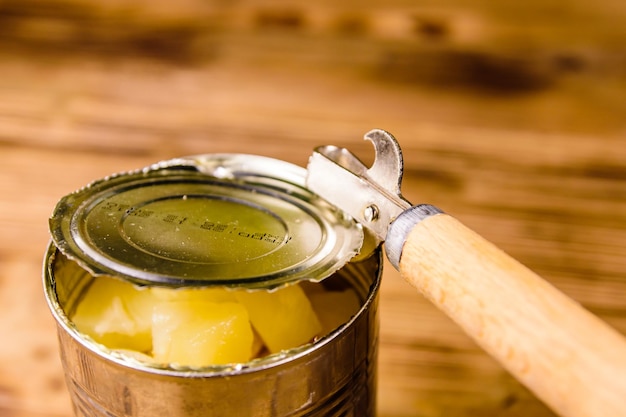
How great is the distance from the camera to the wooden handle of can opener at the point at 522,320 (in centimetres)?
47

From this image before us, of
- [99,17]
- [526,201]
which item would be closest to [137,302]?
[526,201]

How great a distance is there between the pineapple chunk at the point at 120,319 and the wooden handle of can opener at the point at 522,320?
27 cm

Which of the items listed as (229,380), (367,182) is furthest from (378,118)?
(229,380)

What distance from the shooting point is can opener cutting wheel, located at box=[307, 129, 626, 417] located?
468 millimetres

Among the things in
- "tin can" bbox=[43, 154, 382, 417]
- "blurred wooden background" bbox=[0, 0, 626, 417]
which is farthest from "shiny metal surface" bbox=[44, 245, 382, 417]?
"blurred wooden background" bbox=[0, 0, 626, 417]

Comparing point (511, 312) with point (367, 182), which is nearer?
point (511, 312)

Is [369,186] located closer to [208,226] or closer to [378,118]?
[208,226]

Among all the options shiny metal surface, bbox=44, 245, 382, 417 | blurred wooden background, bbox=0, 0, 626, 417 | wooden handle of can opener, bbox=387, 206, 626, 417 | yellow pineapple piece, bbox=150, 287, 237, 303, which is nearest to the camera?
wooden handle of can opener, bbox=387, 206, 626, 417

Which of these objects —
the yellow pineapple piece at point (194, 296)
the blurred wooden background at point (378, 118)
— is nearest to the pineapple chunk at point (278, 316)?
the yellow pineapple piece at point (194, 296)

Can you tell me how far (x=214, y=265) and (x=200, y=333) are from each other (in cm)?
7

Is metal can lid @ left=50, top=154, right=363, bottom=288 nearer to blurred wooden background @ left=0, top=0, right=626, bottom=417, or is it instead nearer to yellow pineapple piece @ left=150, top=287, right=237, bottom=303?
yellow pineapple piece @ left=150, top=287, right=237, bottom=303

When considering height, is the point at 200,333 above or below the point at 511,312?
below

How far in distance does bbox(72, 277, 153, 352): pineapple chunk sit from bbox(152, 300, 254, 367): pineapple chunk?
23mm

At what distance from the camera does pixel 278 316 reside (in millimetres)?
699
